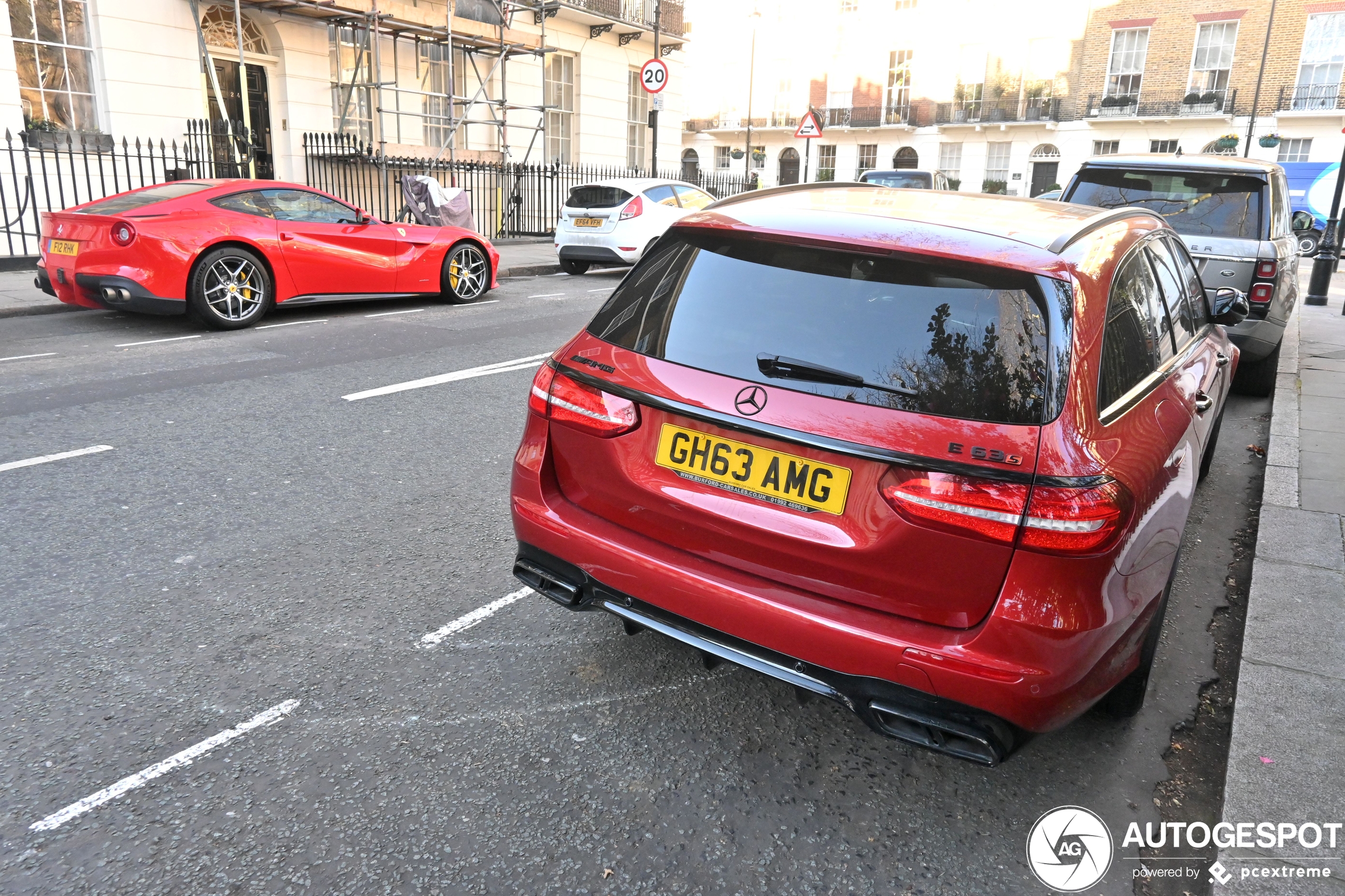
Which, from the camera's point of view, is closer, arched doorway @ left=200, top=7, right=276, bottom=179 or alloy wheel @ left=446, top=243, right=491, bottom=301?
alloy wheel @ left=446, top=243, right=491, bottom=301

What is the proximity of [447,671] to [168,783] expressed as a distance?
862 mm

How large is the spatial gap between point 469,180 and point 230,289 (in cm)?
1244

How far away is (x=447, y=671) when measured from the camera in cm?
304

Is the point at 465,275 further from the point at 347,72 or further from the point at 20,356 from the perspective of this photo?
the point at 347,72

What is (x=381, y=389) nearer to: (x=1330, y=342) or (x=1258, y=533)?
(x=1258, y=533)

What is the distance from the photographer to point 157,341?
8.12 m

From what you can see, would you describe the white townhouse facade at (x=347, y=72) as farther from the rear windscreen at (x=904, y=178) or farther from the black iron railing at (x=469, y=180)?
the rear windscreen at (x=904, y=178)

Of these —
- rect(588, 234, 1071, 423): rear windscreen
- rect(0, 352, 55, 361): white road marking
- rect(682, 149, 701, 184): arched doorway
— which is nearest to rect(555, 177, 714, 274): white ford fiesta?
rect(0, 352, 55, 361): white road marking

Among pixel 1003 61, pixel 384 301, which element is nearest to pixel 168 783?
pixel 384 301

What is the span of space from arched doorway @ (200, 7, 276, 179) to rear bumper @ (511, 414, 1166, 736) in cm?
1489

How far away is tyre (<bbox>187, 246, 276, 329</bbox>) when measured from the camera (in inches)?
331

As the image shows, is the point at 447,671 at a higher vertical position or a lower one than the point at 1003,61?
lower

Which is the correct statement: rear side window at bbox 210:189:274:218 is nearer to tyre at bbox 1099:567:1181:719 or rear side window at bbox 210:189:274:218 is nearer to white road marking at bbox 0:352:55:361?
white road marking at bbox 0:352:55:361

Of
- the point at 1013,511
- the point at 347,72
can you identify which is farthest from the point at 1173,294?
the point at 347,72
